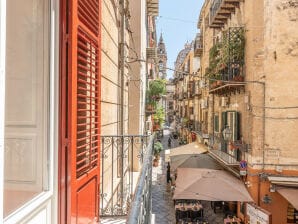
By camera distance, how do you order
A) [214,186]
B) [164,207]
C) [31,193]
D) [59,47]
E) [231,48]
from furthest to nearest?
[164,207] → [231,48] → [214,186] → [59,47] → [31,193]

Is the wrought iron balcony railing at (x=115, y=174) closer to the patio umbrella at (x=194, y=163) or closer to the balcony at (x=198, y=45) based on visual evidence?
the patio umbrella at (x=194, y=163)

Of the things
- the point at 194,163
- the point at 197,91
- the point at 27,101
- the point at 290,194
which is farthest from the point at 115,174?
the point at 197,91

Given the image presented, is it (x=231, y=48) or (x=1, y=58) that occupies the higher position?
(x=231, y=48)

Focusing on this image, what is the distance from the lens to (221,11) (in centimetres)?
1816

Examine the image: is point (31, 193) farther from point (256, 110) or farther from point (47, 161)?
point (256, 110)

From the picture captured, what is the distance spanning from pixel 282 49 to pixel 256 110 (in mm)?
2656

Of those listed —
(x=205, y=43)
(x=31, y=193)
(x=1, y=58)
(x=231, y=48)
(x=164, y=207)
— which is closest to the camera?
(x=1, y=58)

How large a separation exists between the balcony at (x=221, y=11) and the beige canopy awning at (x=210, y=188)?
8.70 m

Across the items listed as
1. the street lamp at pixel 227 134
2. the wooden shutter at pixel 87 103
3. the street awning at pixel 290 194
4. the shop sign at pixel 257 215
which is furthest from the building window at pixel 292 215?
the wooden shutter at pixel 87 103

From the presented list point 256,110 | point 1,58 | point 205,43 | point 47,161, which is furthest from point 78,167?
point 205,43

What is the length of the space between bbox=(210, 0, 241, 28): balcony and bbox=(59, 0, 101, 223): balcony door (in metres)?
14.1

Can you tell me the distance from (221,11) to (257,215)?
1127 centimetres

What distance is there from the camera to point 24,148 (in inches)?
111

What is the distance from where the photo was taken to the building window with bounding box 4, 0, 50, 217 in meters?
2.58
